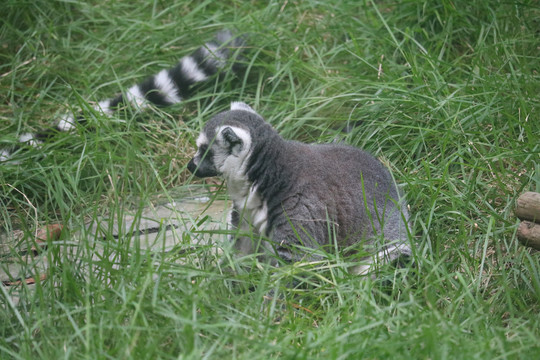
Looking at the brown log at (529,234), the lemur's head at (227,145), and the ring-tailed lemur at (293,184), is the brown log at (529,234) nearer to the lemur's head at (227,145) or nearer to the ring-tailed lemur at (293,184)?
the ring-tailed lemur at (293,184)

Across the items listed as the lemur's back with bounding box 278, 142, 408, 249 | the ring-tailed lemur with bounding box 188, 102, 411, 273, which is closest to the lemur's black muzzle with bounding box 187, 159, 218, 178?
the ring-tailed lemur with bounding box 188, 102, 411, 273

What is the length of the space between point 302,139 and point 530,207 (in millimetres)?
2267

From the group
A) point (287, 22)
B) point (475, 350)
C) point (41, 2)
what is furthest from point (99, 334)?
point (41, 2)

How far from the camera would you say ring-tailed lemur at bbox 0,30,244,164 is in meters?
5.22

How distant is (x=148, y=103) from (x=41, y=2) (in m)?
1.81

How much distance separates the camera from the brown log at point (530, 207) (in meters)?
3.06

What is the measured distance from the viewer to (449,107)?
4516 mm

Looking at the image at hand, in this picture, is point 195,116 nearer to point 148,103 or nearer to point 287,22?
point 148,103

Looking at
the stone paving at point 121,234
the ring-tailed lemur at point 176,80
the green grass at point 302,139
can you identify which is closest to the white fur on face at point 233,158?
the stone paving at point 121,234

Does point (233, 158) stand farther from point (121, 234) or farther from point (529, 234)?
point (529, 234)

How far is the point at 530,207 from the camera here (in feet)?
10.1

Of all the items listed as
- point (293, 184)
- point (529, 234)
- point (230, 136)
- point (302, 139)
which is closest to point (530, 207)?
point (529, 234)

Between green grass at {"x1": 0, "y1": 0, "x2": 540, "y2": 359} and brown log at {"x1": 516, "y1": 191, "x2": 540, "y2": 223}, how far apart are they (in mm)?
344

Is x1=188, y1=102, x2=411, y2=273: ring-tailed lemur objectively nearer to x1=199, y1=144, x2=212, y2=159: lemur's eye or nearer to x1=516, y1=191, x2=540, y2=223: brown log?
x1=199, y1=144, x2=212, y2=159: lemur's eye
